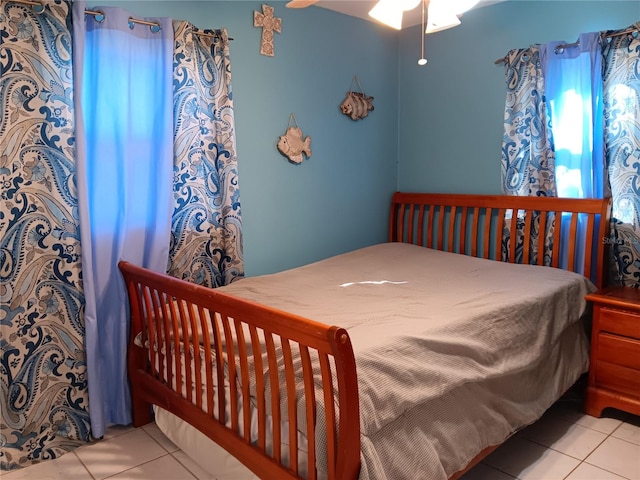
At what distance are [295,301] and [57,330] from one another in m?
1.07

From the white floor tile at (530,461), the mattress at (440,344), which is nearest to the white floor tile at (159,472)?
the mattress at (440,344)

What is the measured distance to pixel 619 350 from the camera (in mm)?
2348

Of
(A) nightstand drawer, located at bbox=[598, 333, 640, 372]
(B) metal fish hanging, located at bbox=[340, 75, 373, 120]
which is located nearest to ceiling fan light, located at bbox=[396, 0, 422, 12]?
(B) metal fish hanging, located at bbox=[340, 75, 373, 120]

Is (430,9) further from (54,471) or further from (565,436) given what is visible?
(54,471)

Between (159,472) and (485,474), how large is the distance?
1.38 m

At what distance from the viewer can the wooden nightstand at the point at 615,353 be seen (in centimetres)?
230

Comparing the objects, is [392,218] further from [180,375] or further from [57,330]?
[57,330]

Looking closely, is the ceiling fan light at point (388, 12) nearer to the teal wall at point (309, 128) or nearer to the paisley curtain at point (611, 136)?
the teal wall at point (309, 128)

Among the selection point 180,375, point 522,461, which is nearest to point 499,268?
point 522,461

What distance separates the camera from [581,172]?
2736 mm

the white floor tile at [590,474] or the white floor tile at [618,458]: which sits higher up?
the white floor tile at [618,458]

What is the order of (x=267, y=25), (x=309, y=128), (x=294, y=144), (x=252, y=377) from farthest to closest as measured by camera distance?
(x=309, y=128)
(x=294, y=144)
(x=267, y=25)
(x=252, y=377)

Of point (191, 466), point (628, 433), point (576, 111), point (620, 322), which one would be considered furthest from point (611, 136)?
point (191, 466)

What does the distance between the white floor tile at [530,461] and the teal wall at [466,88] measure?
166 cm
